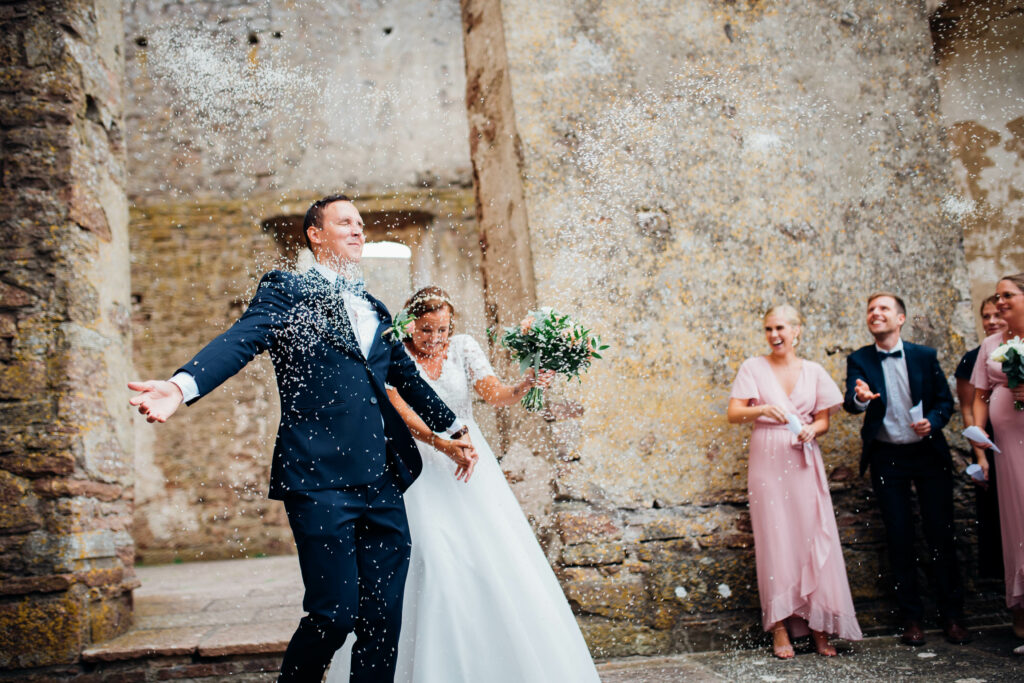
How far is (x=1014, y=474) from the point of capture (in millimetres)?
3795

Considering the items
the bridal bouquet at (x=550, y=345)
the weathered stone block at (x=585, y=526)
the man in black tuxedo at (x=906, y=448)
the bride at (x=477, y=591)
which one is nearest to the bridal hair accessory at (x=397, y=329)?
the bride at (x=477, y=591)

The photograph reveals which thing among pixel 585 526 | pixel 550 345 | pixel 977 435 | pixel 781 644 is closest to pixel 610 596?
pixel 585 526

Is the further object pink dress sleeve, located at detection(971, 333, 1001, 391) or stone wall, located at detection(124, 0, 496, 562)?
stone wall, located at detection(124, 0, 496, 562)

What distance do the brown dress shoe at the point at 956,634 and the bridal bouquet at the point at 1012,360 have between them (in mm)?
1334

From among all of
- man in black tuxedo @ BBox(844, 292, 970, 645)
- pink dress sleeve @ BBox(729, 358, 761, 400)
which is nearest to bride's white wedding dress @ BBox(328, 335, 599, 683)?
pink dress sleeve @ BBox(729, 358, 761, 400)

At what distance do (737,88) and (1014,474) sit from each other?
8.68ft

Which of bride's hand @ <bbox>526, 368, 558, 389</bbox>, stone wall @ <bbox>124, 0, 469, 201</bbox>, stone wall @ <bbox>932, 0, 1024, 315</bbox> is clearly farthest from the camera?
stone wall @ <bbox>124, 0, 469, 201</bbox>

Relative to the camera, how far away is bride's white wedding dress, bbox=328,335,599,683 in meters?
2.73

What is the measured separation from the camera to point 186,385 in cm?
210

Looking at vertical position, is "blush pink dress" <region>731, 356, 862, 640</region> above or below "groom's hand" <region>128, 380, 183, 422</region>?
below

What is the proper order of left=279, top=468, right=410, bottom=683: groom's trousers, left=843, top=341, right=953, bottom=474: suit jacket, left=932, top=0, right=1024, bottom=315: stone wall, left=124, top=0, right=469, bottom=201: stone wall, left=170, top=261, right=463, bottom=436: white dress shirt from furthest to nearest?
left=124, top=0, right=469, bottom=201: stone wall
left=932, top=0, right=1024, bottom=315: stone wall
left=843, top=341, right=953, bottom=474: suit jacket
left=170, top=261, right=463, bottom=436: white dress shirt
left=279, top=468, right=410, bottom=683: groom's trousers

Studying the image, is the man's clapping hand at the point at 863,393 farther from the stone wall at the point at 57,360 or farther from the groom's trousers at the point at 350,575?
the stone wall at the point at 57,360

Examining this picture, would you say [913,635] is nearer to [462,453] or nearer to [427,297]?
[462,453]

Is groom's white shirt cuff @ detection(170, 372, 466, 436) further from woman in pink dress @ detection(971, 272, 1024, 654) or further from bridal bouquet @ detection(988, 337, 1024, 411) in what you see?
woman in pink dress @ detection(971, 272, 1024, 654)
